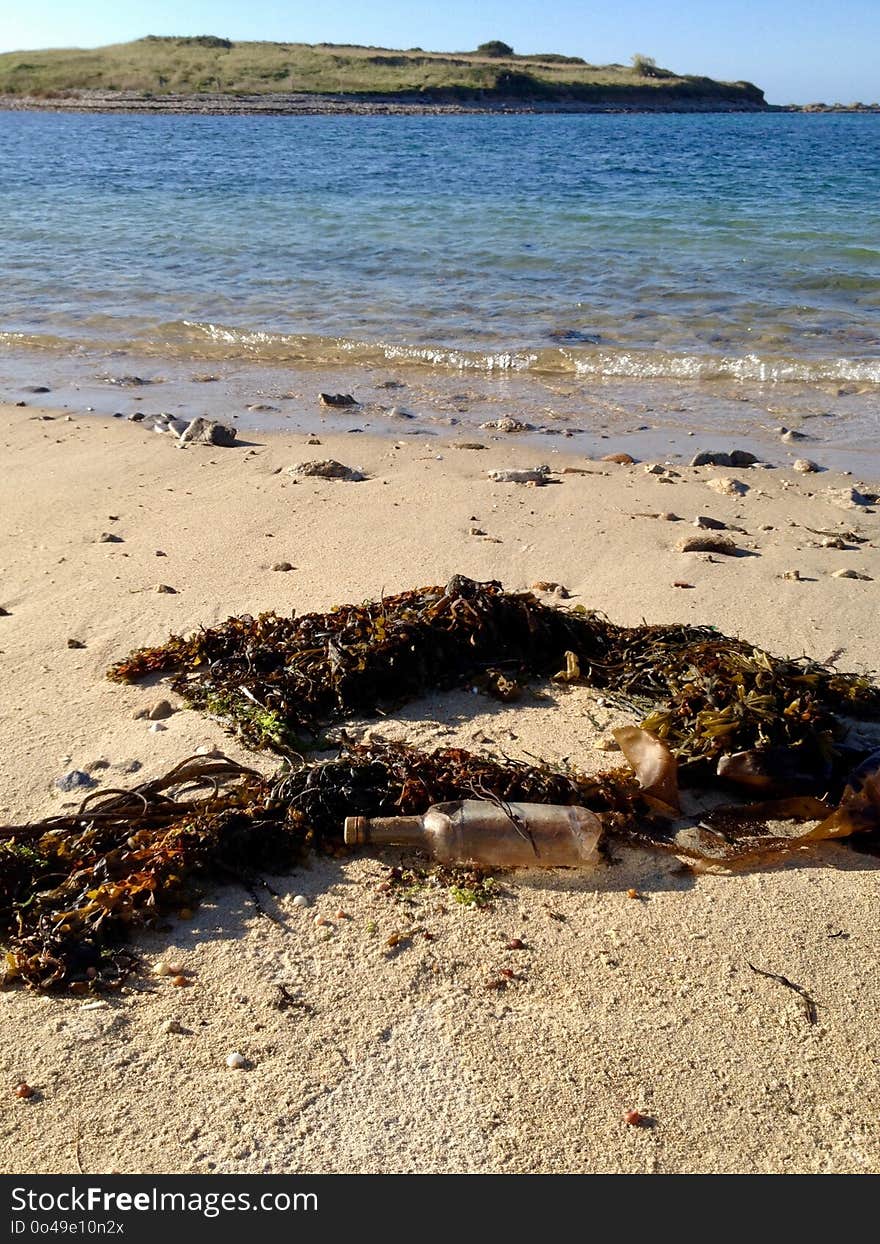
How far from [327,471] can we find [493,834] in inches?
143

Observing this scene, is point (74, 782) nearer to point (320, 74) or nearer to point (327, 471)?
point (327, 471)

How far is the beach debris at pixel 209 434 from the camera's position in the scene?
21.3ft

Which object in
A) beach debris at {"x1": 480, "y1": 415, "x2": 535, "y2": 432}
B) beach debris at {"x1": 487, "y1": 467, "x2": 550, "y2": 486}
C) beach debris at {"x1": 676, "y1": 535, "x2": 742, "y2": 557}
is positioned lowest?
Result: beach debris at {"x1": 676, "y1": 535, "x2": 742, "y2": 557}

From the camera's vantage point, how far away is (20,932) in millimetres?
2297

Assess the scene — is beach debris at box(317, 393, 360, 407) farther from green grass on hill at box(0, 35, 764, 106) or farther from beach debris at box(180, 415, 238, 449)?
green grass on hill at box(0, 35, 764, 106)

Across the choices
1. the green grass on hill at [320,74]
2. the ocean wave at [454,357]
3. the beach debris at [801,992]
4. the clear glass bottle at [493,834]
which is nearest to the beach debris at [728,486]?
the ocean wave at [454,357]

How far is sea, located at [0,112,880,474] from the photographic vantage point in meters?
7.81

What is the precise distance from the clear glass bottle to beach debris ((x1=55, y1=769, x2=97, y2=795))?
2.57 ft

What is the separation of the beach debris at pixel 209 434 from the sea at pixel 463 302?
0.61m

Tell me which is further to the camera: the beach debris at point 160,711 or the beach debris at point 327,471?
the beach debris at point 327,471

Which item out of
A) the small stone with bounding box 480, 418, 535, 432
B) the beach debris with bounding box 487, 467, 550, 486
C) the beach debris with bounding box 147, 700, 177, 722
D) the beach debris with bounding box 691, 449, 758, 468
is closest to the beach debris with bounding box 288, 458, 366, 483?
the beach debris with bounding box 487, 467, 550, 486

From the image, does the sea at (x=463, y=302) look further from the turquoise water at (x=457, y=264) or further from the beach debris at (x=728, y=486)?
the beach debris at (x=728, y=486)
